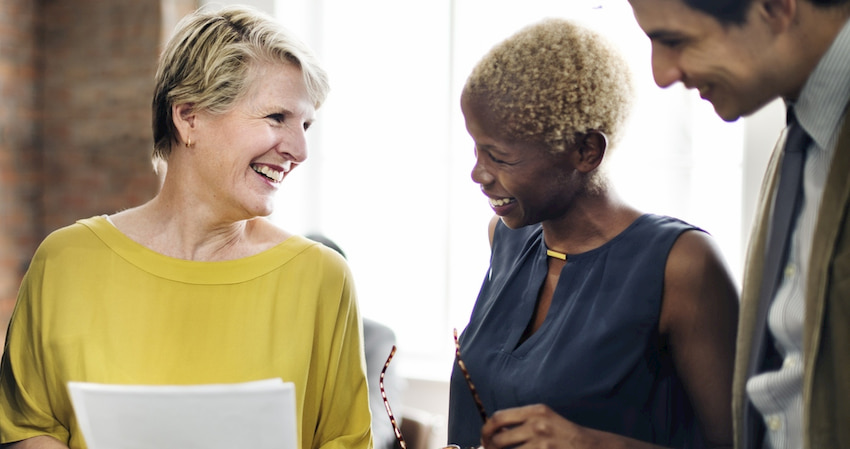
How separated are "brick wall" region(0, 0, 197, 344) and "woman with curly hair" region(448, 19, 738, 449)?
2.65 meters

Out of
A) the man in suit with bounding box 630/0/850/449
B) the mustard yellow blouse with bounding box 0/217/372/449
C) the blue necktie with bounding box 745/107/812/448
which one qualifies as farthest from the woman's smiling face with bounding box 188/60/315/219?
the blue necktie with bounding box 745/107/812/448

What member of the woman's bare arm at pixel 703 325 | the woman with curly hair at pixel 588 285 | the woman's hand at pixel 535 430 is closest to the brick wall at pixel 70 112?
the woman with curly hair at pixel 588 285

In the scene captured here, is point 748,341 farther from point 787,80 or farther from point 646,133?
point 646,133

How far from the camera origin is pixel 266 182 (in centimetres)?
147

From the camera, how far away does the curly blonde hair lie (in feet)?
3.91

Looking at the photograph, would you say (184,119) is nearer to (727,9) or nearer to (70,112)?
(727,9)

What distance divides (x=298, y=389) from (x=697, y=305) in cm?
74

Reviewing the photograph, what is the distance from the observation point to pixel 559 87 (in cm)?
119

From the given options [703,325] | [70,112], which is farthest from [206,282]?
[70,112]

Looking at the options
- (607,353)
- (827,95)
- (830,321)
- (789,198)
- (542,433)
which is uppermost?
(827,95)

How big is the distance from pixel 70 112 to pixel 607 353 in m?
3.31

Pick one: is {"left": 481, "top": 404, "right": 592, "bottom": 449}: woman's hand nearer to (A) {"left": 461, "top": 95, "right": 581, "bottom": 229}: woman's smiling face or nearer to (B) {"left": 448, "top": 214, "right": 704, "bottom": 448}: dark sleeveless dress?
(B) {"left": 448, "top": 214, "right": 704, "bottom": 448}: dark sleeveless dress

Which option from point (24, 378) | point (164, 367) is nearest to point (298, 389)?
point (164, 367)

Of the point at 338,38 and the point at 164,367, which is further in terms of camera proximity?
the point at 338,38
